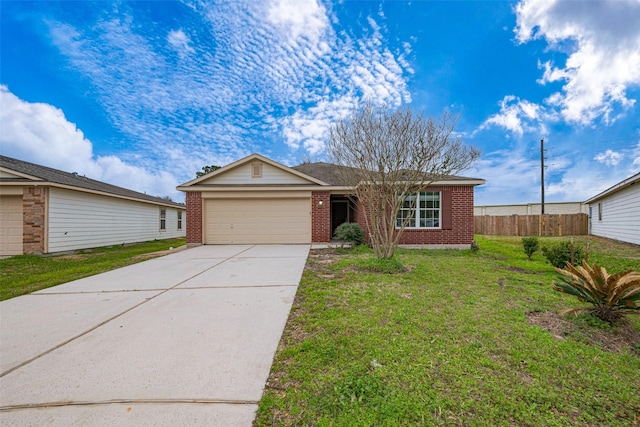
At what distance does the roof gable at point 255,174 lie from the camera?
38.8 ft

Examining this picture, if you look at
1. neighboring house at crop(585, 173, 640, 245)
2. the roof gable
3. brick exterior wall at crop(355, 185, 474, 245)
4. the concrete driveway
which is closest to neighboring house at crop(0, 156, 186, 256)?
the roof gable

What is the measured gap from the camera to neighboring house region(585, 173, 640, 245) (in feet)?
35.5

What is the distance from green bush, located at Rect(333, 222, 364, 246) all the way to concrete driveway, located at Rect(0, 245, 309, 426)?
17.0 ft

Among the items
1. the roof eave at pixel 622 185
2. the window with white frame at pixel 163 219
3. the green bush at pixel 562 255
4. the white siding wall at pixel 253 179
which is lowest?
the green bush at pixel 562 255

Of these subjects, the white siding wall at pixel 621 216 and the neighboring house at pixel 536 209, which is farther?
the neighboring house at pixel 536 209

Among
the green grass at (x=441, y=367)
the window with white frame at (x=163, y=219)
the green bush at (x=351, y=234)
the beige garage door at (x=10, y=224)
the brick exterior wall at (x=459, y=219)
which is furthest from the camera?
the window with white frame at (x=163, y=219)

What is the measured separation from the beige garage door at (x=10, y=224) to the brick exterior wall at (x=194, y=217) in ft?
19.4

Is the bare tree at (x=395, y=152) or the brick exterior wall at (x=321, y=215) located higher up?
the bare tree at (x=395, y=152)

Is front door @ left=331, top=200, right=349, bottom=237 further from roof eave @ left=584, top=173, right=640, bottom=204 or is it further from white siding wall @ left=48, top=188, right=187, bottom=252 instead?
roof eave @ left=584, top=173, right=640, bottom=204

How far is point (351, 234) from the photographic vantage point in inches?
406

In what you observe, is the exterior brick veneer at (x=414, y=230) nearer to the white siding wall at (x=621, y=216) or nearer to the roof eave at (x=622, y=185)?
the roof eave at (x=622, y=185)

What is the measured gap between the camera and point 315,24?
9406 mm

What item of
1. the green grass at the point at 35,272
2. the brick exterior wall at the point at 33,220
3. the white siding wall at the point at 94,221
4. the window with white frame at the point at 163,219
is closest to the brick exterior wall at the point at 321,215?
the green grass at the point at 35,272

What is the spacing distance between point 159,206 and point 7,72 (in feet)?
30.8
